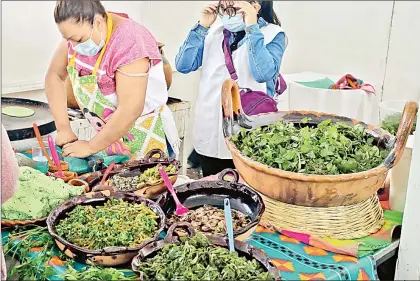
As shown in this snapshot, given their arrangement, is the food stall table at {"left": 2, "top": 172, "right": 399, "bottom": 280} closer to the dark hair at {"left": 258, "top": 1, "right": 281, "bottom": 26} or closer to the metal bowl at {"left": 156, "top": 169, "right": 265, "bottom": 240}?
the metal bowl at {"left": 156, "top": 169, "right": 265, "bottom": 240}

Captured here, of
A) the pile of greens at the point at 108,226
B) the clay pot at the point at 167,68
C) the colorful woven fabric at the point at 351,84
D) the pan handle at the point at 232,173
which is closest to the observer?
the pile of greens at the point at 108,226

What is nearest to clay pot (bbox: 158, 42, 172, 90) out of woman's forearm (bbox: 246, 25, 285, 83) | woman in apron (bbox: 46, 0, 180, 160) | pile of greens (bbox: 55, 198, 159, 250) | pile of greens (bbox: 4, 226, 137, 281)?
woman in apron (bbox: 46, 0, 180, 160)

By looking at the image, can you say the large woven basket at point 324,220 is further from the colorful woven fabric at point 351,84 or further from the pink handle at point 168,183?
the colorful woven fabric at point 351,84

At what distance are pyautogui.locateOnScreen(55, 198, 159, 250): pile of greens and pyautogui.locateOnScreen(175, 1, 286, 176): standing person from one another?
474 mm

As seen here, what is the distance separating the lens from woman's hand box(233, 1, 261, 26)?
1479 mm

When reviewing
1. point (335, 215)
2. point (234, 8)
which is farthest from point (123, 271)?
point (234, 8)

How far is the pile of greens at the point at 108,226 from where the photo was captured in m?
1.03

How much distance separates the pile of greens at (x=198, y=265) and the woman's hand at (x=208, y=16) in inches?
29.8

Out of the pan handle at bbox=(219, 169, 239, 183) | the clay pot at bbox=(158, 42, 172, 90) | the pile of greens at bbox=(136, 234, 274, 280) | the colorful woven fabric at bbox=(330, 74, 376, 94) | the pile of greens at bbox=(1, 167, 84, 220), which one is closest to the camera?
the pile of greens at bbox=(136, 234, 274, 280)

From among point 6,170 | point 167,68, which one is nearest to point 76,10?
point 167,68

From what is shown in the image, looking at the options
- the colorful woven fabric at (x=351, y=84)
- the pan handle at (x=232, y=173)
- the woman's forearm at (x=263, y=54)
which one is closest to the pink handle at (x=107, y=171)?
the pan handle at (x=232, y=173)

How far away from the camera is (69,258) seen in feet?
3.39

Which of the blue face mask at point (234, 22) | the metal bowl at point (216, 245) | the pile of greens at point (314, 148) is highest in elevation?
the blue face mask at point (234, 22)

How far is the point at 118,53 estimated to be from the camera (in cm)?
140
